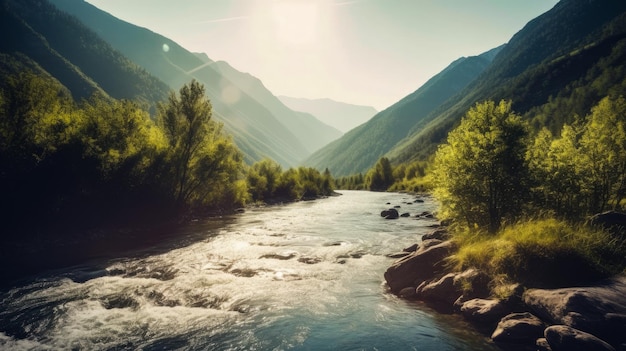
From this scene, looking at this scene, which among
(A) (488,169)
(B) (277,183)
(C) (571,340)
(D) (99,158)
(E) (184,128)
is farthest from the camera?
(B) (277,183)

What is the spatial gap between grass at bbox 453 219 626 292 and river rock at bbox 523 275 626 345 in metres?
Result: 1.00

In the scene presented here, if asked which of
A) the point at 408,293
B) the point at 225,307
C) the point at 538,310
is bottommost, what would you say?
the point at 408,293

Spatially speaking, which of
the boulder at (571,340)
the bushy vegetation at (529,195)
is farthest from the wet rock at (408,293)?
the boulder at (571,340)

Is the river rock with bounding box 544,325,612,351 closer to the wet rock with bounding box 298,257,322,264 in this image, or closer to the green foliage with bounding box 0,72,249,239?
the wet rock with bounding box 298,257,322,264

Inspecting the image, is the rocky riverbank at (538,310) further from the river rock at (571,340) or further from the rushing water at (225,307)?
the rushing water at (225,307)

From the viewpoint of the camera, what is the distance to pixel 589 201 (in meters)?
30.1

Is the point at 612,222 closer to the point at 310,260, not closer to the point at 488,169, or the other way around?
the point at 488,169

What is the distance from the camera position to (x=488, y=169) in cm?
2361

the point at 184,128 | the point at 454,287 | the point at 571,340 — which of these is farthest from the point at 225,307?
the point at 184,128

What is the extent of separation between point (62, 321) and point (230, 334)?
29.4 ft

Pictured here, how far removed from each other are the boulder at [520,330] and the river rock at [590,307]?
520 mm

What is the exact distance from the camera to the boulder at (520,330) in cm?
1380

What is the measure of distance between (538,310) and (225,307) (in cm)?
1579

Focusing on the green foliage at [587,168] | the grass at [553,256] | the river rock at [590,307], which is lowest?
the river rock at [590,307]
